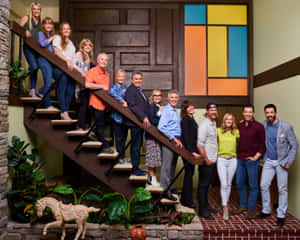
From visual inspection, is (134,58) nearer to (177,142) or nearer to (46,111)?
(46,111)

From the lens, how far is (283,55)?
404 centimetres

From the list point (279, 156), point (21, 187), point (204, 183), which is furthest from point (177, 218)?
point (21, 187)

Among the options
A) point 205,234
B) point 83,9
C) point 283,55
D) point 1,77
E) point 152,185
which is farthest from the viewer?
point 83,9

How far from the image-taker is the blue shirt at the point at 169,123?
3.24 m

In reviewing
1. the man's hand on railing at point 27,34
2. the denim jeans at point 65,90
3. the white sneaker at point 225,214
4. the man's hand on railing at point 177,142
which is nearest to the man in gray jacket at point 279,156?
the white sneaker at point 225,214

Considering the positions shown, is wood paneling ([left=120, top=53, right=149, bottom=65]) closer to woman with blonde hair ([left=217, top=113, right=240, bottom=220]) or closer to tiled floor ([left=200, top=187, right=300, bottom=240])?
woman with blonde hair ([left=217, top=113, right=240, bottom=220])

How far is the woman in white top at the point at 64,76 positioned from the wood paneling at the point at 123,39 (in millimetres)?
1702

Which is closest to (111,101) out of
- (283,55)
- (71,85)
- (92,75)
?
(92,75)

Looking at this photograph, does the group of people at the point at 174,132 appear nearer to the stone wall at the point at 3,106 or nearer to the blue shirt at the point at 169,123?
the blue shirt at the point at 169,123

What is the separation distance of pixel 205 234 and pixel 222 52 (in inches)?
148

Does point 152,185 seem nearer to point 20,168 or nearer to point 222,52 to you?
point 20,168

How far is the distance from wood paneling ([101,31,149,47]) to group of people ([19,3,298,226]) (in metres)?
1.77

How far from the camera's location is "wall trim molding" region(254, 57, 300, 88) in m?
3.66

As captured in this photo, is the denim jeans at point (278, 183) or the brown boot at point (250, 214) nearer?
the denim jeans at point (278, 183)
